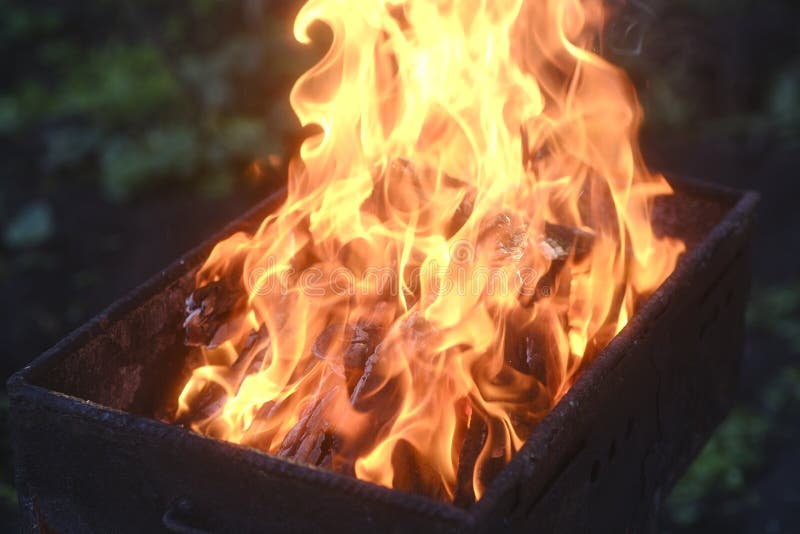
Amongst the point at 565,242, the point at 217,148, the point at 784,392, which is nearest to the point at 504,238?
the point at 565,242

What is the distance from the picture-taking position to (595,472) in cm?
259

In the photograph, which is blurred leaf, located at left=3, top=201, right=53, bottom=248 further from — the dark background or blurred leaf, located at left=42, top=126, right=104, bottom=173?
blurred leaf, located at left=42, top=126, right=104, bottom=173

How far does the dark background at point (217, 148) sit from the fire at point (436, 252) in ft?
5.81

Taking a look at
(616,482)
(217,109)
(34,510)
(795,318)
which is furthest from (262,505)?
(217,109)

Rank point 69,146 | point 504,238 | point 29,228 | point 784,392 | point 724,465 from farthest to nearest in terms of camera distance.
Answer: point 69,146 → point 29,228 → point 784,392 → point 724,465 → point 504,238

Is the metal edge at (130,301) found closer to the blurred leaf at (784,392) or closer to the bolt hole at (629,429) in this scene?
the bolt hole at (629,429)

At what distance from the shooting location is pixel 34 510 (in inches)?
101

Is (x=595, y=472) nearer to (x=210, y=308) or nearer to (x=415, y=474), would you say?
(x=415, y=474)

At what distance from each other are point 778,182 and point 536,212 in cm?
331

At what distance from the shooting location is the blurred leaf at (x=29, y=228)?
6.09 meters

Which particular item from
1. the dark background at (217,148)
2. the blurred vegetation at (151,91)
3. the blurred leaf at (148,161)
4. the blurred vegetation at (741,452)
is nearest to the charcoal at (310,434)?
the blurred vegetation at (741,452)

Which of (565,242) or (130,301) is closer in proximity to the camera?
(130,301)

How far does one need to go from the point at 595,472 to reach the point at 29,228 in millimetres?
4595

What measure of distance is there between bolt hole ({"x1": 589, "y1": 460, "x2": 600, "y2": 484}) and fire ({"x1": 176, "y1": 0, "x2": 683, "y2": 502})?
0.64 feet
